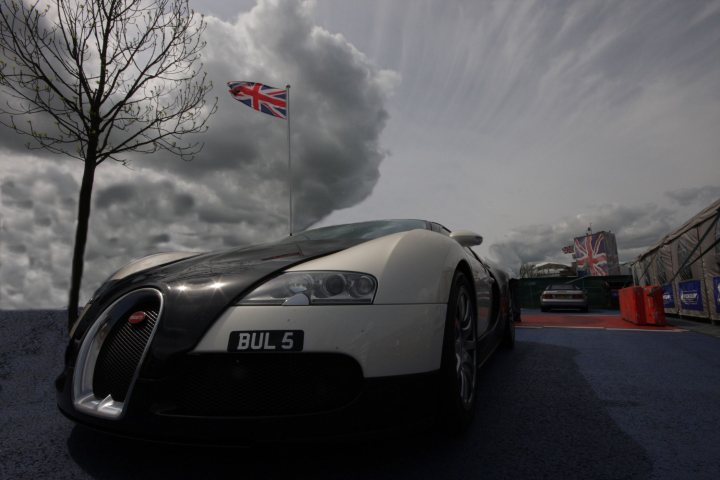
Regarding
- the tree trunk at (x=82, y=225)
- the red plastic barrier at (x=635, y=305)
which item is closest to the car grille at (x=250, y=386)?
the tree trunk at (x=82, y=225)

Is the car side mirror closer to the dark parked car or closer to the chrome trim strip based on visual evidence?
the chrome trim strip

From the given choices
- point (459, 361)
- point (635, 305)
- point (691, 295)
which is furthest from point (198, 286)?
point (691, 295)

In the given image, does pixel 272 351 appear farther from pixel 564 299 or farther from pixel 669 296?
pixel 564 299

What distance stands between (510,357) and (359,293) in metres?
3.13

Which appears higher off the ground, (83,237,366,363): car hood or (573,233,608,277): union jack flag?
(573,233,608,277): union jack flag

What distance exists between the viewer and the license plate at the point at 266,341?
1490mm

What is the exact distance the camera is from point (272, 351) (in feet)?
4.88

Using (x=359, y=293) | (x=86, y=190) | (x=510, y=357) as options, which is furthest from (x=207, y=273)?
(x=86, y=190)

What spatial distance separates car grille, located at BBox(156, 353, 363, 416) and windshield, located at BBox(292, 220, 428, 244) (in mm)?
1155

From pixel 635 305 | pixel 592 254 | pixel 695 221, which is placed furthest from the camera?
pixel 592 254

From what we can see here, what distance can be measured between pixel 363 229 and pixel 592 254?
248 feet

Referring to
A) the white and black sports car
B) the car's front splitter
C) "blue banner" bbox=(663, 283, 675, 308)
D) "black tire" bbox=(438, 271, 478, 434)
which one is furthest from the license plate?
"blue banner" bbox=(663, 283, 675, 308)

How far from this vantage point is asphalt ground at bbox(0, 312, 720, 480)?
1638 millimetres

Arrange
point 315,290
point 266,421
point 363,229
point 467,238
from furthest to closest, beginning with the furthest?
point 363,229, point 467,238, point 315,290, point 266,421
